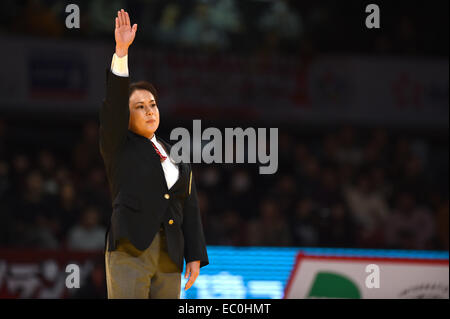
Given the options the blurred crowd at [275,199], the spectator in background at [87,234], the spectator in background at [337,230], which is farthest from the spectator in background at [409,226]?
the spectator in background at [87,234]

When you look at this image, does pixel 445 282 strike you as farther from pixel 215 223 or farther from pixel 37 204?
pixel 37 204

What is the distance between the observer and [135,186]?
334 cm

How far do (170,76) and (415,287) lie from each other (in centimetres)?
544

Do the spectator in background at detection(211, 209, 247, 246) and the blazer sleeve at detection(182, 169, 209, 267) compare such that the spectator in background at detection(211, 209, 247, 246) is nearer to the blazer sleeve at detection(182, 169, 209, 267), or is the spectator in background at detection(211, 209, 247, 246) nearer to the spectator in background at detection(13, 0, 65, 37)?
the spectator in background at detection(13, 0, 65, 37)

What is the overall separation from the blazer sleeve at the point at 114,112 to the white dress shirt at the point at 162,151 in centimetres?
3

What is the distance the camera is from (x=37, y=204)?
811 cm

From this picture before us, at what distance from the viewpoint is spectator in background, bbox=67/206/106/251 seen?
26.2 feet

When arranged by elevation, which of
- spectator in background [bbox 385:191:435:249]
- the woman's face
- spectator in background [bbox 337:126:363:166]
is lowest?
spectator in background [bbox 385:191:435:249]

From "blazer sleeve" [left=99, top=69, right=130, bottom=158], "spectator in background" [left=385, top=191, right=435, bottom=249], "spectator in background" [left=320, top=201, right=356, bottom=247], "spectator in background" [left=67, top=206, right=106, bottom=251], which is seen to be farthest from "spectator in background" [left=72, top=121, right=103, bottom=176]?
"blazer sleeve" [left=99, top=69, right=130, bottom=158]

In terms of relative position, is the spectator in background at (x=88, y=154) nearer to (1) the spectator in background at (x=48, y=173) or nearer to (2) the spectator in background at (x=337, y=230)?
(1) the spectator in background at (x=48, y=173)

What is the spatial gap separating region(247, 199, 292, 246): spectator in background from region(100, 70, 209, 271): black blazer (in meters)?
5.03
